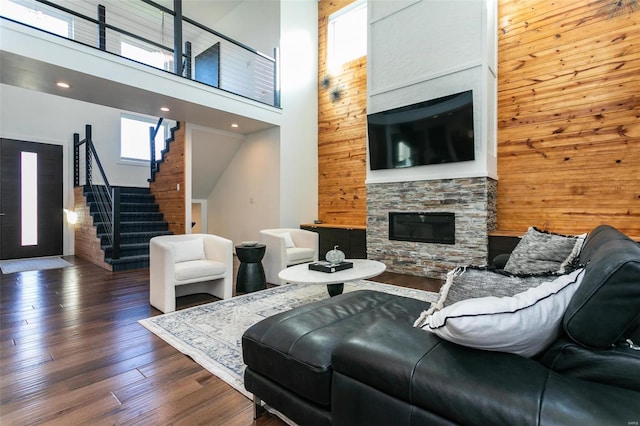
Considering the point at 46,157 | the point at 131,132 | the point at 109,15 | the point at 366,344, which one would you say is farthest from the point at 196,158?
the point at 366,344

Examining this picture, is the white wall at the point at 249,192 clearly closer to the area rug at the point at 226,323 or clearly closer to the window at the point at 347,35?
the window at the point at 347,35

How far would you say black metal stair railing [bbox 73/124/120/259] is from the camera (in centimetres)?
511

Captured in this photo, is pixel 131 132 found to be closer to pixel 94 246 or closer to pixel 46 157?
pixel 46 157

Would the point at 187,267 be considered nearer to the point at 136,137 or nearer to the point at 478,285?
the point at 478,285

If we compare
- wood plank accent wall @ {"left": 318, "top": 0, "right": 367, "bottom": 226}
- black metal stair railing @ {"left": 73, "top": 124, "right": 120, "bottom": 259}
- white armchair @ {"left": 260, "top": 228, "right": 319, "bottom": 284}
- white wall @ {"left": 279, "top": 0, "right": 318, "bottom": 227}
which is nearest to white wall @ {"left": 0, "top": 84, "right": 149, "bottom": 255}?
black metal stair railing @ {"left": 73, "top": 124, "right": 120, "bottom": 259}

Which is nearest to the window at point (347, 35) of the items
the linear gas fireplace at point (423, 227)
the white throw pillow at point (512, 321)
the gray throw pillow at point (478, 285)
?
the linear gas fireplace at point (423, 227)

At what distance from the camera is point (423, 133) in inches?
183

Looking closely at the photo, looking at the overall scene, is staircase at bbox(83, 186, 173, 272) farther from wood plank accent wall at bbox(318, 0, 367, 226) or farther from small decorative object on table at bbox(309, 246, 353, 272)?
small decorative object on table at bbox(309, 246, 353, 272)

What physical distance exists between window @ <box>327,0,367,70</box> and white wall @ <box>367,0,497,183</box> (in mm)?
679

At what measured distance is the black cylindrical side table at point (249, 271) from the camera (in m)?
3.87

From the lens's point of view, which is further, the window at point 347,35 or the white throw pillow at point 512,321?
the window at point 347,35

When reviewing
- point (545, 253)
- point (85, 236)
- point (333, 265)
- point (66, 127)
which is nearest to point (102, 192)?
point (85, 236)

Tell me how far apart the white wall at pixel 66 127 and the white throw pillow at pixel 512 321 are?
786 cm

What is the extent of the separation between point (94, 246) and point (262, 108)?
3812 millimetres
